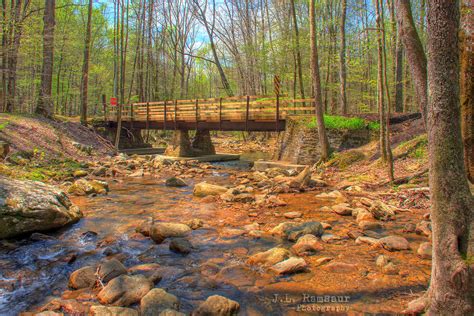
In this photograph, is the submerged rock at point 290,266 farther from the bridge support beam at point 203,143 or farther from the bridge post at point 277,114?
the bridge support beam at point 203,143

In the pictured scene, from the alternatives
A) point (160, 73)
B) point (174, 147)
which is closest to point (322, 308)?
point (174, 147)

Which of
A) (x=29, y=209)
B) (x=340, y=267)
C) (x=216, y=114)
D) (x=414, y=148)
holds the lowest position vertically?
(x=340, y=267)

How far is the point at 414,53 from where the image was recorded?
521cm

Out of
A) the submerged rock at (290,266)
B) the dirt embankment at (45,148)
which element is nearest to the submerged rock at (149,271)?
the submerged rock at (290,266)

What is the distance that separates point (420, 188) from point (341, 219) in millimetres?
2597

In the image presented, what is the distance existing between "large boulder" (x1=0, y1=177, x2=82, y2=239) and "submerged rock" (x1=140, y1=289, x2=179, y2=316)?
11.5 ft

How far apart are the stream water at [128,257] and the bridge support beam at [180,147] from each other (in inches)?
476

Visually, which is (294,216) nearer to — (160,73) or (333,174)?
(333,174)

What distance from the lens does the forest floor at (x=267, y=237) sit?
12.0ft

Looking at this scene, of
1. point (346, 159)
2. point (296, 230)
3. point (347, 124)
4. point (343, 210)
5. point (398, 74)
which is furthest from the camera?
point (398, 74)

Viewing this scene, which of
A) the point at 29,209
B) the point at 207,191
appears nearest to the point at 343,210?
the point at 207,191

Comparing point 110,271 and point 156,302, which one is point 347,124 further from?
point 156,302

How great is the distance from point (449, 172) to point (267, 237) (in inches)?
141

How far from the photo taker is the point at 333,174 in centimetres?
1155
